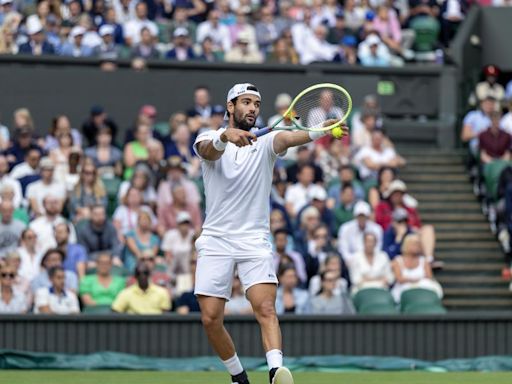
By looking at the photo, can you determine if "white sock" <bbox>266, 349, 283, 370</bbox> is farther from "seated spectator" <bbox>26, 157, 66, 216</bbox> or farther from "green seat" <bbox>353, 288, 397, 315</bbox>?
"seated spectator" <bbox>26, 157, 66, 216</bbox>

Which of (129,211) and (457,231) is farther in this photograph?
(457,231)

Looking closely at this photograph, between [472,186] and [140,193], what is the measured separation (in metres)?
5.03

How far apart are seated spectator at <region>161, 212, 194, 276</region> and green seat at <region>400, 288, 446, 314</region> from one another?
2.27 metres

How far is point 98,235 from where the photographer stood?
661 inches

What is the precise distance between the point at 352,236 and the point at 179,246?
1960mm

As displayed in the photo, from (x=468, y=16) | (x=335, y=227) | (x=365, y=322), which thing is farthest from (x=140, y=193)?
(x=468, y=16)

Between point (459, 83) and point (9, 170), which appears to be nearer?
point (9, 170)

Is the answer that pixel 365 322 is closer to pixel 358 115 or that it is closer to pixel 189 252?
pixel 189 252

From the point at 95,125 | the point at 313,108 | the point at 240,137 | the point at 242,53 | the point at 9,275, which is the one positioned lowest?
the point at 9,275

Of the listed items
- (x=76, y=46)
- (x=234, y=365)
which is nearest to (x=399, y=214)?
(x=76, y=46)

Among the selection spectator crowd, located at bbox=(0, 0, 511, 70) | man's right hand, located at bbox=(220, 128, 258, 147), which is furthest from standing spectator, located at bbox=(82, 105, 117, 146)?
man's right hand, located at bbox=(220, 128, 258, 147)

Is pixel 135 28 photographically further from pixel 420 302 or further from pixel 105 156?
pixel 420 302

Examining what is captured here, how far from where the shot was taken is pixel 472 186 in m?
20.5

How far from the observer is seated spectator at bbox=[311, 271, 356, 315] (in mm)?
15656
